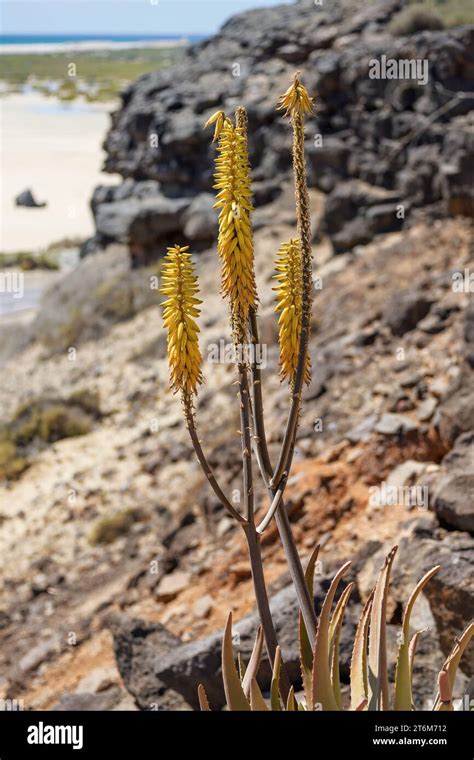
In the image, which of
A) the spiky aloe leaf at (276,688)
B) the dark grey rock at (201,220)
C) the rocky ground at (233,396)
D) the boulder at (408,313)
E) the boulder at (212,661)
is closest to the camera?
the spiky aloe leaf at (276,688)

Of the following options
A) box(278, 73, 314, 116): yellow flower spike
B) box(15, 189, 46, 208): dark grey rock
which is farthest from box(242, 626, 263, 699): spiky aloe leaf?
box(15, 189, 46, 208): dark grey rock

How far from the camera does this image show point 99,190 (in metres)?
21.1

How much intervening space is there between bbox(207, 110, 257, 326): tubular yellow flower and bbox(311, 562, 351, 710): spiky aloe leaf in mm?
821

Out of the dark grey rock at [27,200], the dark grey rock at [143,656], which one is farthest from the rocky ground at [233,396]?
the dark grey rock at [27,200]

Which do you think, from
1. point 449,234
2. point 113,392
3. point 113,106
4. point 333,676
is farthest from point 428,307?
point 113,106

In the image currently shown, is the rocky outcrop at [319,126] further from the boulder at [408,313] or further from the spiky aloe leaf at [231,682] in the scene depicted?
the spiky aloe leaf at [231,682]

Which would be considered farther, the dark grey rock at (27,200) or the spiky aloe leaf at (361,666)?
the dark grey rock at (27,200)

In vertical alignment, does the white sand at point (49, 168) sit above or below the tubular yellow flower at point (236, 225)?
above

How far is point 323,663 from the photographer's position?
2.61m

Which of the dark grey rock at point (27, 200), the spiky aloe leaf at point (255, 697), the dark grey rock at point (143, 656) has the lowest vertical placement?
the dark grey rock at point (143, 656)

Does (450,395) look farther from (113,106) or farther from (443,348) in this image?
(113,106)

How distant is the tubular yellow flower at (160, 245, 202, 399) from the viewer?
2.48m

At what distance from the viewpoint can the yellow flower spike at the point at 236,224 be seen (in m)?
2.41

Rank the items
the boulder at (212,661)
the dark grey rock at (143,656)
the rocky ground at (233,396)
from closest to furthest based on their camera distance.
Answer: the boulder at (212,661) → the dark grey rock at (143,656) → the rocky ground at (233,396)
